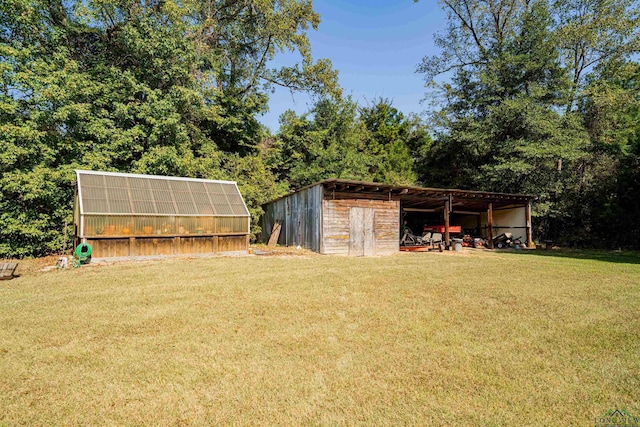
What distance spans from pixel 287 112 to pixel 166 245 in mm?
15162

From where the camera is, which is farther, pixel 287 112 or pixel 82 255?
→ pixel 287 112

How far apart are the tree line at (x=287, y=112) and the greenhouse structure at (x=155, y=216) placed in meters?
2.97

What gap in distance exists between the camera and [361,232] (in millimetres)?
13539

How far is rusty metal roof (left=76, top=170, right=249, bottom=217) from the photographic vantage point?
1017cm

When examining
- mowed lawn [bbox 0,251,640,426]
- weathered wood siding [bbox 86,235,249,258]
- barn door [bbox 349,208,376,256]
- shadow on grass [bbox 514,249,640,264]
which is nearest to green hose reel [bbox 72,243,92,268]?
weathered wood siding [bbox 86,235,249,258]

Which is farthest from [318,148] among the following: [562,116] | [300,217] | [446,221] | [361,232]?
[562,116]

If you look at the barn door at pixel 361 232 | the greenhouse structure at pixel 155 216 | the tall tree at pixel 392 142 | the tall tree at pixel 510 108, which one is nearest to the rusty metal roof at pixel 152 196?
the greenhouse structure at pixel 155 216

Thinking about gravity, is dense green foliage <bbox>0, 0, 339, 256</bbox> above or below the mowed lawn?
above

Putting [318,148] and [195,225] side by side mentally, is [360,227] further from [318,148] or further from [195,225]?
[318,148]

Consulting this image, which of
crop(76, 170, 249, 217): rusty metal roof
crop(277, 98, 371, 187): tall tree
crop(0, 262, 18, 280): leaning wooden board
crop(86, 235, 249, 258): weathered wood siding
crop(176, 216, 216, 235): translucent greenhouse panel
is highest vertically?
crop(277, 98, 371, 187): tall tree

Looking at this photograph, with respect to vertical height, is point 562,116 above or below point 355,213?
Result: above

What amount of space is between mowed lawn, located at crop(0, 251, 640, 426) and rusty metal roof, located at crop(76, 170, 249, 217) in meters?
4.21

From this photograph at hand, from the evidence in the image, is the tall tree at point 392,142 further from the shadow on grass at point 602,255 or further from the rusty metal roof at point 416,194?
the shadow on grass at point 602,255

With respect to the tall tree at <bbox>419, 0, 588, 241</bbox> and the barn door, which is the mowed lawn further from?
the tall tree at <bbox>419, 0, 588, 241</bbox>
